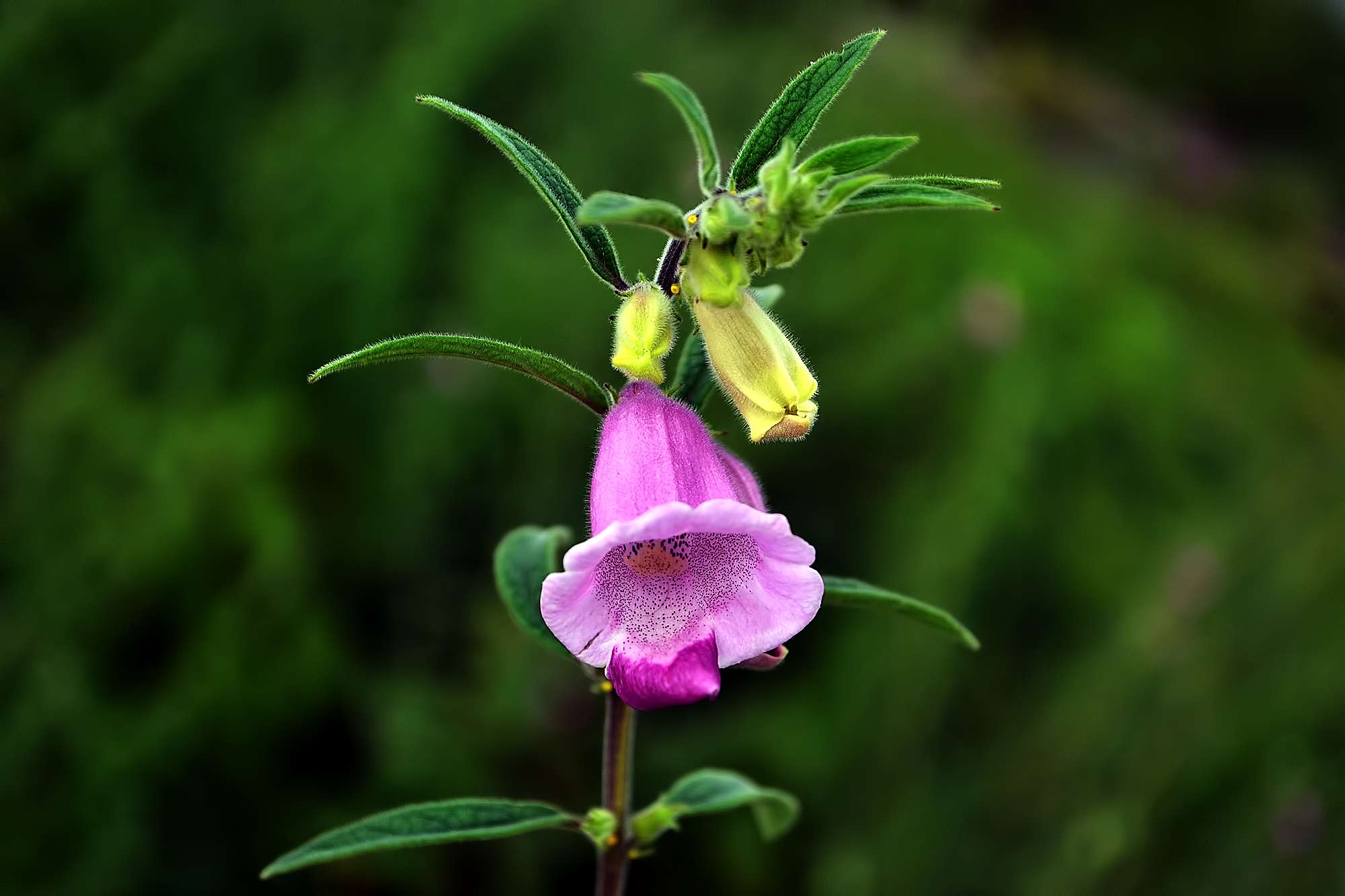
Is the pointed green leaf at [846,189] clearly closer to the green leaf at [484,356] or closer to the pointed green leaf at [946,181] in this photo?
the pointed green leaf at [946,181]

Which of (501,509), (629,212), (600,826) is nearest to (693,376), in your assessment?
(629,212)

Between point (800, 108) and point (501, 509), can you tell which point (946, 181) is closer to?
point (800, 108)

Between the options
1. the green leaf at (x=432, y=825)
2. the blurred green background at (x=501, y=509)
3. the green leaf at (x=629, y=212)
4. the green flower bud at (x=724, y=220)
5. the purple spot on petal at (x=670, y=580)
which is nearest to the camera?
the green leaf at (x=629, y=212)

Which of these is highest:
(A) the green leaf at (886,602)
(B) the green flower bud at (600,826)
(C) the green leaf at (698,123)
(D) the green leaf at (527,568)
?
(C) the green leaf at (698,123)

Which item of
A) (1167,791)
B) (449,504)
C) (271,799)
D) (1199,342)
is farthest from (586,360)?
(1199,342)

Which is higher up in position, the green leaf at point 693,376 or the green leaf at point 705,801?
the green leaf at point 693,376

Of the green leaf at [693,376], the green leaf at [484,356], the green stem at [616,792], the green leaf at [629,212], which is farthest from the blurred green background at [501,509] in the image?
the green leaf at [629,212]

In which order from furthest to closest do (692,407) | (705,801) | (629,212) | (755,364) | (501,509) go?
(501,509), (705,801), (692,407), (755,364), (629,212)
